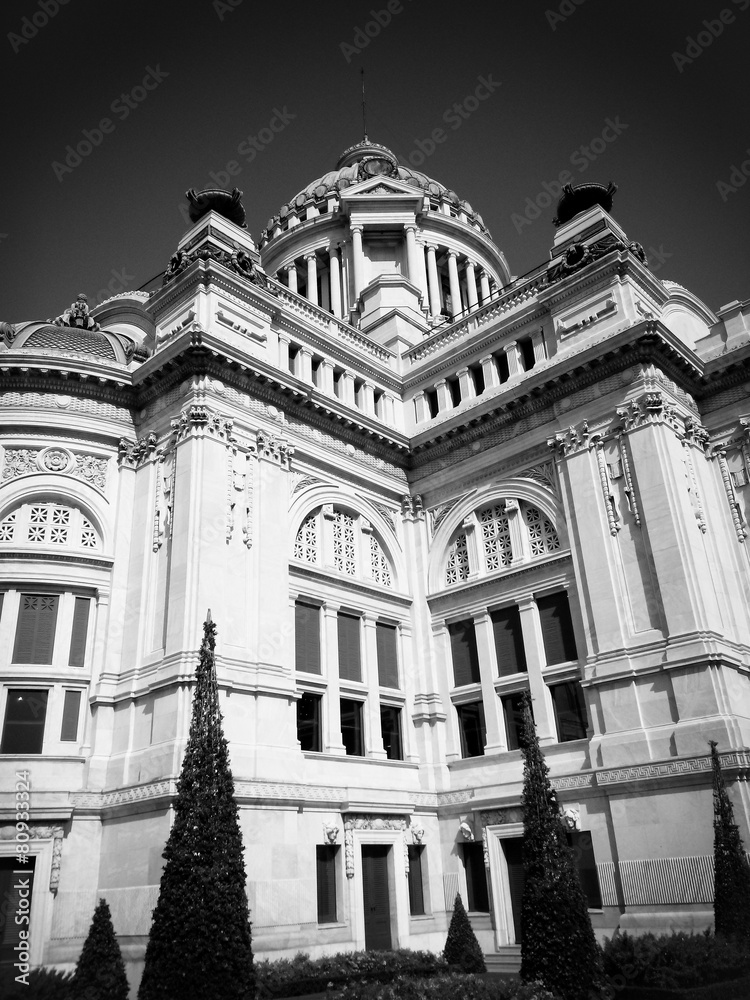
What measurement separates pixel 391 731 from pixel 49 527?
539 inches

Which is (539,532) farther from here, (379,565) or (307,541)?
(307,541)

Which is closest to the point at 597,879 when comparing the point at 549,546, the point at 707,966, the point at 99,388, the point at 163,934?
the point at 707,966

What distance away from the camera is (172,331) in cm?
2984

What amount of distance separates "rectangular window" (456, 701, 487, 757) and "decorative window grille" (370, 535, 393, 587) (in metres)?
5.54

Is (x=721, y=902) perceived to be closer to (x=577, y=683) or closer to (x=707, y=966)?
(x=707, y=966)

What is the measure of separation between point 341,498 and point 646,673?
497 inches

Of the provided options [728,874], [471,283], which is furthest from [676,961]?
[471,283]

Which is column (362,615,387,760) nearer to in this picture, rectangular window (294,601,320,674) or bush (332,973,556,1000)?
rectangular window (294,601,320,674)

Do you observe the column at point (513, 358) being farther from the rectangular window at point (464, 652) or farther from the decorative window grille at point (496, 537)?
the rectangular window at point (464, 652)

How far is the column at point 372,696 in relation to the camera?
2862 centimetres

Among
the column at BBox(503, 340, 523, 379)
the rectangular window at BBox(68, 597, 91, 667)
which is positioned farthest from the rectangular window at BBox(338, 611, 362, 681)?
the column at BBox(503, 340, 523, 379)

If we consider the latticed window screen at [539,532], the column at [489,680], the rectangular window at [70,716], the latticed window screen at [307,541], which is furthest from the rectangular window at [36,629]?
the latticed window screen at [539,532]

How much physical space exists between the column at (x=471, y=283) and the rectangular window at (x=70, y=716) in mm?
39963

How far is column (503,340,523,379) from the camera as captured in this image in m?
33.0
